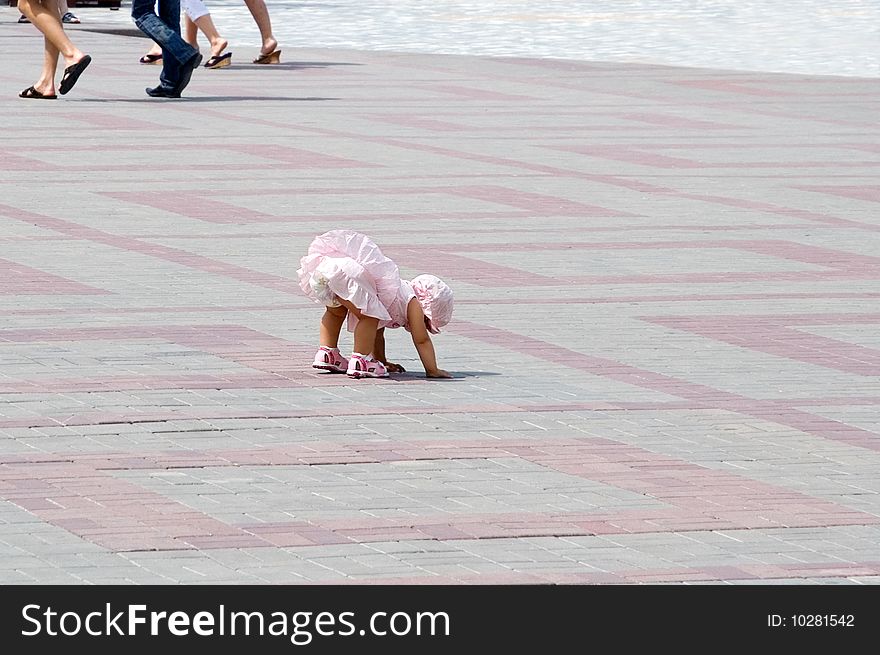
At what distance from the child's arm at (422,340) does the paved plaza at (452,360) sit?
0.16 feet

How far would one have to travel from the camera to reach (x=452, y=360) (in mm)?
8828

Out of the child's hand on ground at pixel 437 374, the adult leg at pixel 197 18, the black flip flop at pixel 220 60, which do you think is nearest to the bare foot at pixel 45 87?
the adult leg at pixel 197 18

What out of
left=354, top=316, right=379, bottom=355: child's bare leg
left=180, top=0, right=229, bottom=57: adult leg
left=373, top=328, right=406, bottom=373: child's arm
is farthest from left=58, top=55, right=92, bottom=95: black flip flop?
left=354, top=316, right=379, bottom=355: child's bare leg

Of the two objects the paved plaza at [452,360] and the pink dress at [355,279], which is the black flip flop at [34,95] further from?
the pink dress at [355,279]

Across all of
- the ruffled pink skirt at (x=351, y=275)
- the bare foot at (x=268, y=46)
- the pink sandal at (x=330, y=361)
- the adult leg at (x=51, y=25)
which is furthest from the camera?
the bare foot at (x=268, y=46)

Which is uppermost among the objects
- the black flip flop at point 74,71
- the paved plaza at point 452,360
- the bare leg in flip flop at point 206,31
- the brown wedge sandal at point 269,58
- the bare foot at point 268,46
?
the paved plaza at point 452,360

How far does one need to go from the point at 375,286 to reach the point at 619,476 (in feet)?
6.04

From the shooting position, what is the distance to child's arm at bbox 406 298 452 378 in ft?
27.5

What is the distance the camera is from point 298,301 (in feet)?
33.0

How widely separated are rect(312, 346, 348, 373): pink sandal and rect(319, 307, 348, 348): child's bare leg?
0.03 meters

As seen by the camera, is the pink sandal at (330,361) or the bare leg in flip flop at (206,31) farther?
the bare leg in flip flop at (206,31)

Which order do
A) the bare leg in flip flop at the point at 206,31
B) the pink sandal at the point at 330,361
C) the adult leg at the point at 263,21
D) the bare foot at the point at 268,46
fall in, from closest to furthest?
the pink sandal at the point at 330,361 → the bare leg in flip flop at the point at 206,31 → the adult leg at the point at 263,21 → the bare foot at the point at 268,46

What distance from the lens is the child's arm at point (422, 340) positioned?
838 cm

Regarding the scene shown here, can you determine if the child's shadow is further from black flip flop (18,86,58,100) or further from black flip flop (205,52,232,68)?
→ black flip flop (205,52,232,68)
